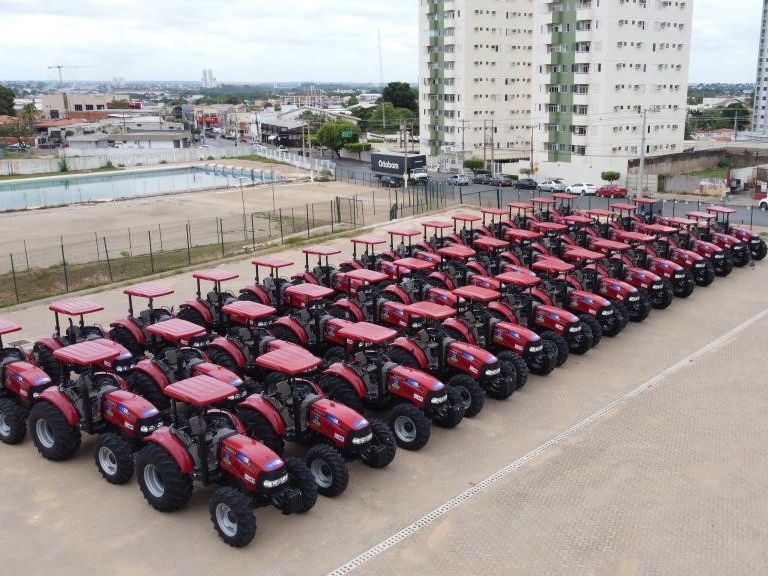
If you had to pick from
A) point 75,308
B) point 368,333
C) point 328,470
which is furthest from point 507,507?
point 75,308

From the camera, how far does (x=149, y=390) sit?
12.1 m

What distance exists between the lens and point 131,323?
15.0 meters

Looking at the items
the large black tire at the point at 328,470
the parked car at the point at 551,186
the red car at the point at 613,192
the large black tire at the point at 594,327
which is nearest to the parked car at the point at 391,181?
the parked car at the point at 551,186

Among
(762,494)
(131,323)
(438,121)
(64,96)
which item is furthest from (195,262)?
(64,96)

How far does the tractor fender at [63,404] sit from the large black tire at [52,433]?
57mm

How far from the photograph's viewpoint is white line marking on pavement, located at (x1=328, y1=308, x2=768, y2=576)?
877 cm

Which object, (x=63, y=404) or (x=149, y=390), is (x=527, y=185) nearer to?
(x=149, y=390)

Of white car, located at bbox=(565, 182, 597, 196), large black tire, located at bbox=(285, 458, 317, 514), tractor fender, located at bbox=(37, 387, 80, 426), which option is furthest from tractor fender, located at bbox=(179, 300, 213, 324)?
white car, located at bbox=(565, 182, 597, 196)

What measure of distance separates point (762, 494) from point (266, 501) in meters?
6.77

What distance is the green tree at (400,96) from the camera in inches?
4343

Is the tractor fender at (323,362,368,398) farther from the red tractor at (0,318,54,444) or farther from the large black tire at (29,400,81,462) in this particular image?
the red tractor at (0,318,54,444)

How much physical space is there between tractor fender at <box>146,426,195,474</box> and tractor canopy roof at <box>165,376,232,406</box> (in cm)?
53

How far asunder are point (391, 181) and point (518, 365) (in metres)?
38.3

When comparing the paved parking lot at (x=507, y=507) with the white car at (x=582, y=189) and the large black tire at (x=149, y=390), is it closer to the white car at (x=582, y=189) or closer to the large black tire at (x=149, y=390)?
the large black tire at (x=149, y=390)
